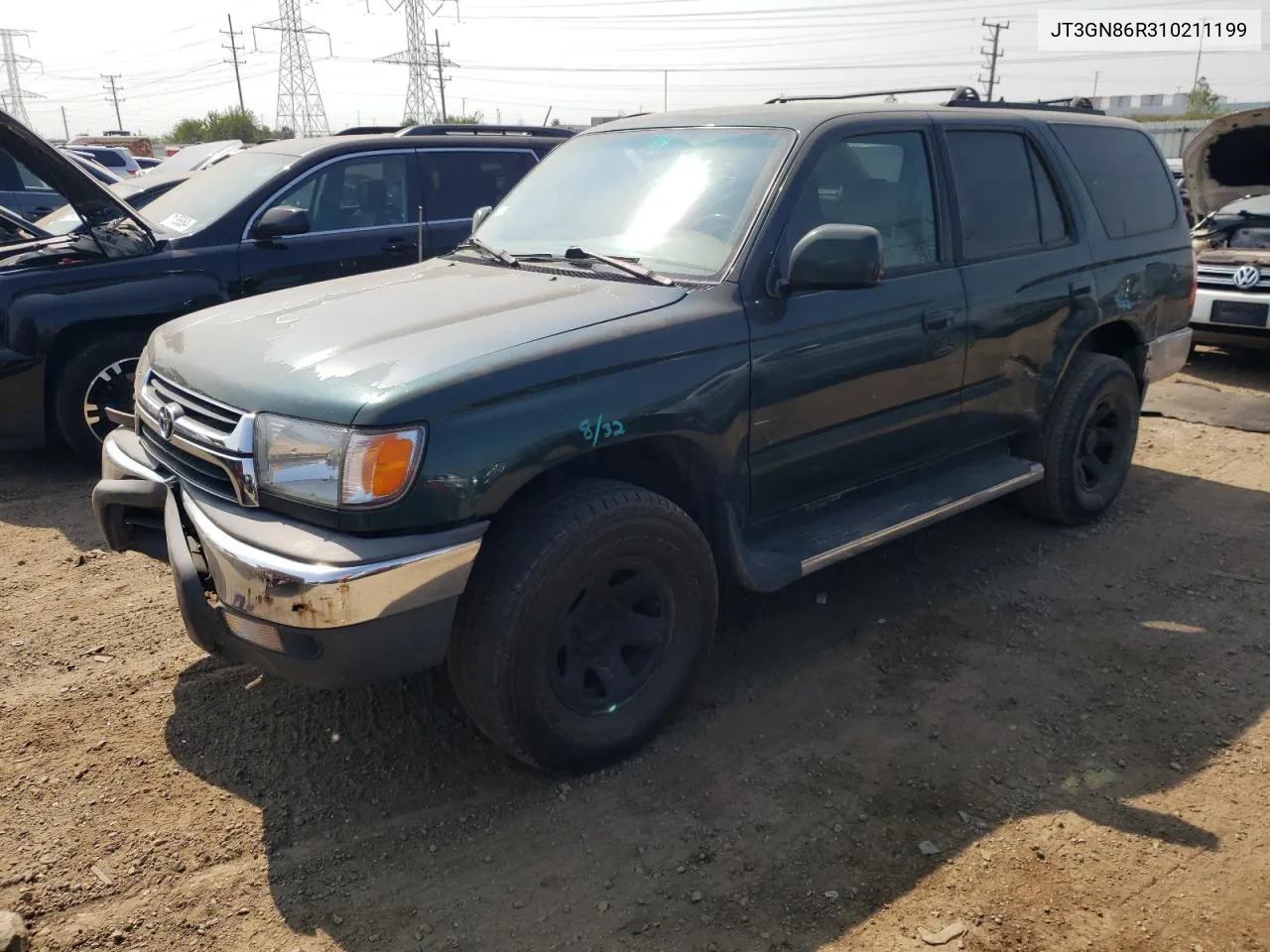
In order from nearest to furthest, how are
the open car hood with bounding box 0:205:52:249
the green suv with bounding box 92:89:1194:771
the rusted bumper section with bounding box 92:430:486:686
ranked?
the rusted bumper section with bounding box 92:430:486:686 < the green suv with bounding box 92:89:1194:771 < the open car hood with bounding box 0:205:52:249

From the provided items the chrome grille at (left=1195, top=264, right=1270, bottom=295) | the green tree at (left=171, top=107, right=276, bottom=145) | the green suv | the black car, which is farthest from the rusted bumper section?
the green tree at (left=171, top=107, right=276, bottom=145)

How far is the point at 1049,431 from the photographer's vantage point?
4.76m

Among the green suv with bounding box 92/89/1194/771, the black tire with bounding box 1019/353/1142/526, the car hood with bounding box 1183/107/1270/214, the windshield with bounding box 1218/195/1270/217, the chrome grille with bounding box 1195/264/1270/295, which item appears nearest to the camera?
the green suv with bounding box 92/89/1194/771

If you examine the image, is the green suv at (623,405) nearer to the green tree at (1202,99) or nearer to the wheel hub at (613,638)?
the wheel hub at (613,638)

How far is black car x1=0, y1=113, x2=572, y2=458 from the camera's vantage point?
5336mm

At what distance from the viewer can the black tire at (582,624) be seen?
9.11ft

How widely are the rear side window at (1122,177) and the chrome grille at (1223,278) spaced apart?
3235 mm

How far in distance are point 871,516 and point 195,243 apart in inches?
169

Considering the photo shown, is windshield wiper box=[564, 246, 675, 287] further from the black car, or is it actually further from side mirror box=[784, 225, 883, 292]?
the black car

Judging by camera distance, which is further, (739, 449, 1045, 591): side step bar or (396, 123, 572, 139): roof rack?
(396, 123, 572, 139): roof rack

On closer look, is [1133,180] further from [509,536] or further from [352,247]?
[352,247]

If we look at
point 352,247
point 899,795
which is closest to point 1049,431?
point 899,795

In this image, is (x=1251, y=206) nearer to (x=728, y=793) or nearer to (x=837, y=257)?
(x=837, y=257)

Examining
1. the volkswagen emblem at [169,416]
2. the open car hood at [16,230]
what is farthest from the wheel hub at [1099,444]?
the open car hood at [16,230]
